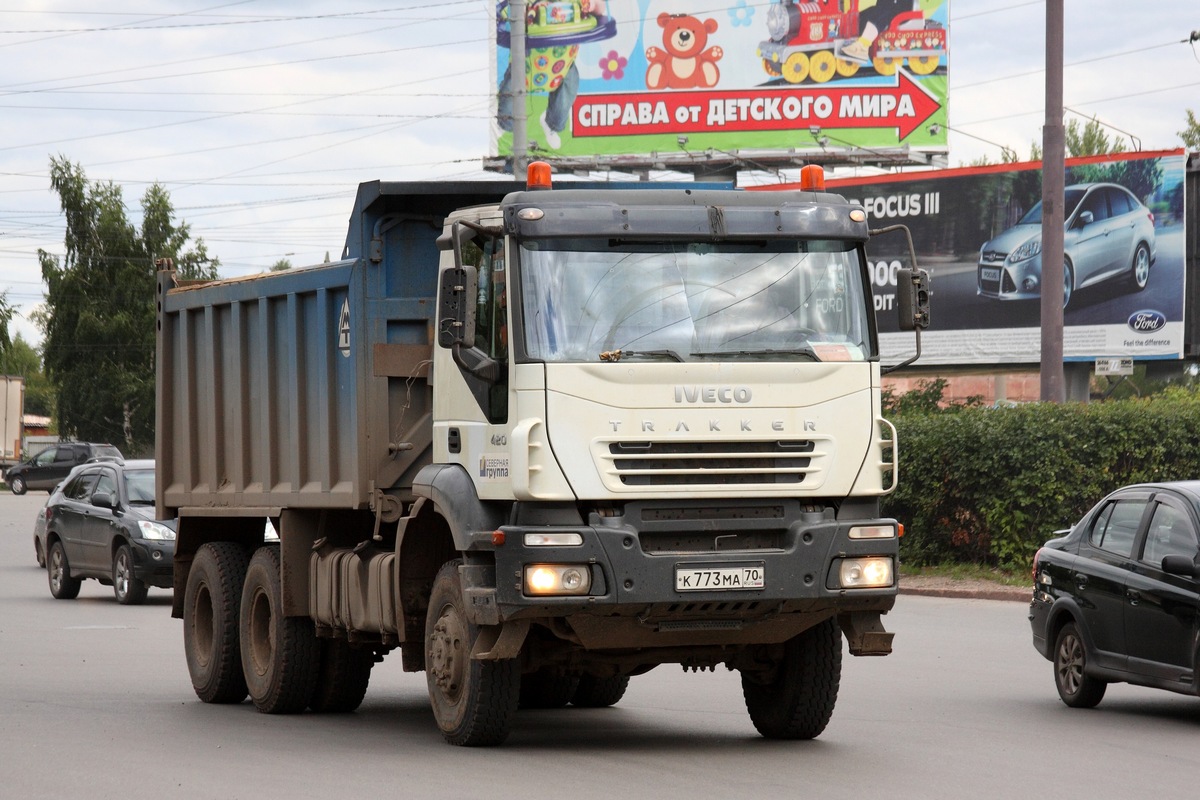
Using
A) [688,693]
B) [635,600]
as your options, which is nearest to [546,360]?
[635,600]

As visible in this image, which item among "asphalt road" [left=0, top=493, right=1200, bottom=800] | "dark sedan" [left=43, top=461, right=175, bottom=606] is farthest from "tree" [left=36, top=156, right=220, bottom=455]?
"asphalt road" [left=0, top=493, right=1200, bottom=800]

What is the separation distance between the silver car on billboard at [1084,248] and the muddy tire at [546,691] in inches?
989

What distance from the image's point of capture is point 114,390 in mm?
82688

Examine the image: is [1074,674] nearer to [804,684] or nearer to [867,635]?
[804,684]

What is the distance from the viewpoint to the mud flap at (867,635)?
9680mm

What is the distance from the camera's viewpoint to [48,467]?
214 feet

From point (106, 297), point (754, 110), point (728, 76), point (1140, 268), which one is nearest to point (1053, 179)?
point (1140, 268)

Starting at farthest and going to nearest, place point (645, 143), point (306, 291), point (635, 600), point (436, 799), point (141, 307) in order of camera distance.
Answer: point (141, 307), point (645, 143), point (306, 291), point (635, 600), point (436, 799)

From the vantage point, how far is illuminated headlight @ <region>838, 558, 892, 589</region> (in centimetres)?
938

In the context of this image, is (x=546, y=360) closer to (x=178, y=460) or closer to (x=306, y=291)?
(x=306, y=291)

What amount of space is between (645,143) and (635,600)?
127ft

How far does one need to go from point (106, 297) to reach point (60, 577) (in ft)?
200

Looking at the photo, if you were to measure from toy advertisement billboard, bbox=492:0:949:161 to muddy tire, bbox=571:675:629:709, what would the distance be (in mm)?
34004

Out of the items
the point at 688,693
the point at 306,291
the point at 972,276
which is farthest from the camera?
the point at 972,276
